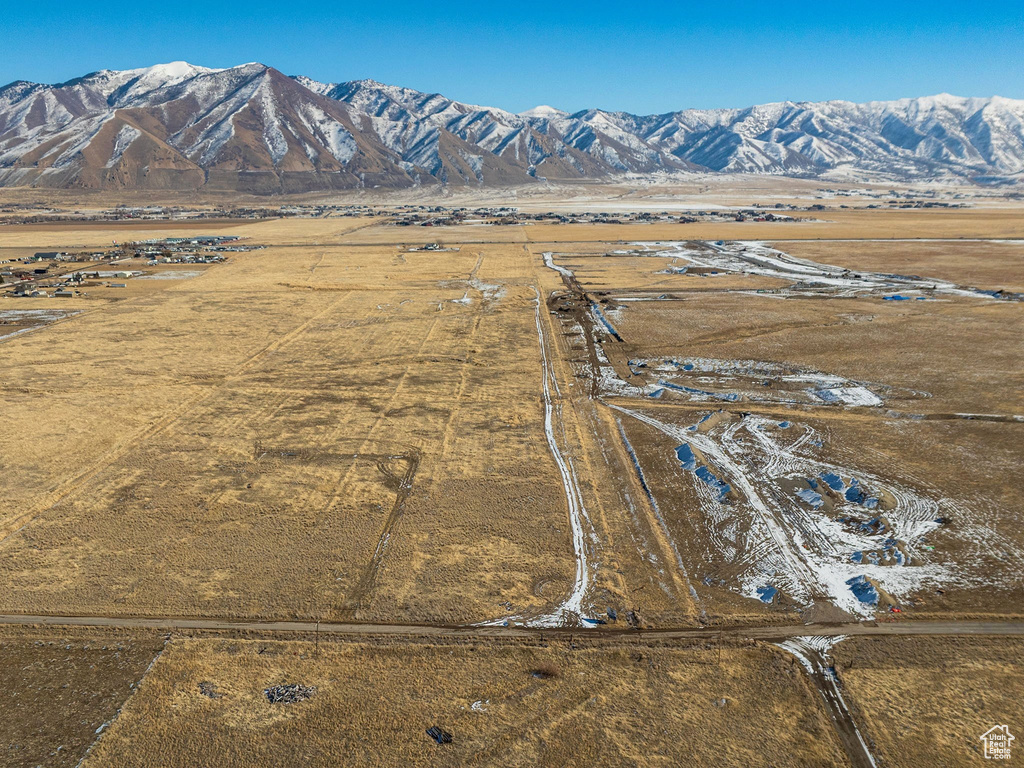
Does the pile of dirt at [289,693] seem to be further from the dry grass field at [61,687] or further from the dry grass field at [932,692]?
the dry grass field at [932,692]

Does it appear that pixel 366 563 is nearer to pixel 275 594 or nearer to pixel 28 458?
pixel 275 594

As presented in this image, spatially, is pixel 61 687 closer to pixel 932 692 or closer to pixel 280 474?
pixel 280 474

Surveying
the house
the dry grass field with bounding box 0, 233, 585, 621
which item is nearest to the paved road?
the dry grass field with bounding box 0, 233, 585, 621

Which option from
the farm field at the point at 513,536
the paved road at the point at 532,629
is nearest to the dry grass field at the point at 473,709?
the farm field at the point at 513,536

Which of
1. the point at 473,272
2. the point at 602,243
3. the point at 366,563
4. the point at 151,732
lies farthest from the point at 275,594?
the point at 602,243

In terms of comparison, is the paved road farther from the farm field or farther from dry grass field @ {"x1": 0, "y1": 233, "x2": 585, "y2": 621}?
dry grass field @ {"x1": 0, "y1": 233, "x2": 585, "y2": 621}

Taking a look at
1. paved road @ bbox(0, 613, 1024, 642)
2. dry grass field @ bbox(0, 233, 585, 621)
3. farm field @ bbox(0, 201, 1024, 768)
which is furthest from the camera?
dry grass field @ bbox(0, 233, 585, 621)
